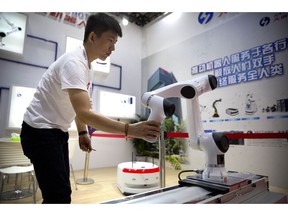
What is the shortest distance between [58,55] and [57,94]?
2965 millimetres

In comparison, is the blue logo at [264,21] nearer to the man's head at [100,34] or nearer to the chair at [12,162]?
the man's head at [100,34]

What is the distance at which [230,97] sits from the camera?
298cm

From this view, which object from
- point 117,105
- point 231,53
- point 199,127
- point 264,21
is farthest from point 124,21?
point 199,127

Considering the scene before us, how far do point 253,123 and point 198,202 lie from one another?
2.21m

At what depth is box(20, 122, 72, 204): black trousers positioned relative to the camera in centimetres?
84

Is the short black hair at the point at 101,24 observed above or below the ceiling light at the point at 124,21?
below

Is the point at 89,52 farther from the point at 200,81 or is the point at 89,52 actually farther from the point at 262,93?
the point at 262,93

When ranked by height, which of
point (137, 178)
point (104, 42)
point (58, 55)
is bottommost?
point (137, 178)

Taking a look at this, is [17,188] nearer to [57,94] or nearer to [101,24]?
[57,94]

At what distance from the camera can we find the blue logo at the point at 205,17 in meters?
3.36

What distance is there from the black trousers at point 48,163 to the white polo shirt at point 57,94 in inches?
1.8

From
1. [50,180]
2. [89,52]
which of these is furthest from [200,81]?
[50,180]

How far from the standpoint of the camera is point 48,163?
84cm

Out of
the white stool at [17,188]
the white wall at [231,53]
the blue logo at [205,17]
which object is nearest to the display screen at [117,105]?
the white wall at [231,53]
